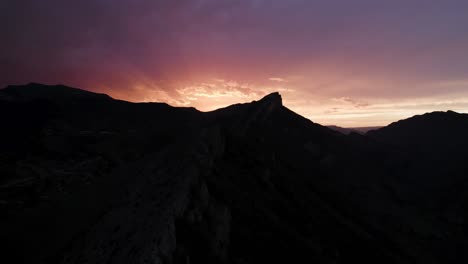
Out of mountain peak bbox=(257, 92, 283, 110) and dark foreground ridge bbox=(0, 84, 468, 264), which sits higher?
mountain peak bbox=(257, 92, 283, 110)

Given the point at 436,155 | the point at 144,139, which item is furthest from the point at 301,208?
the point at 436,155

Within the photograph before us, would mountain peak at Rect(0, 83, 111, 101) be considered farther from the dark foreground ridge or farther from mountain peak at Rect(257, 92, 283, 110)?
mountain peak at Rect(257, 92, 283, 110)

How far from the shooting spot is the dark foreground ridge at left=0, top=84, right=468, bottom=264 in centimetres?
794

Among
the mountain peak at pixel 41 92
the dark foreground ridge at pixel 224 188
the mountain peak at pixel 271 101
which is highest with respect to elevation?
the mountain peak at pixel 41 92

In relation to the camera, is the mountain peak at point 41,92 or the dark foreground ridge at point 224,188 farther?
the mountain peak at point 41,92

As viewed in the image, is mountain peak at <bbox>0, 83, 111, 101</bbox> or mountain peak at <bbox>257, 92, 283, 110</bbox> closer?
mountain peak at <bbox>257, 92, 283, 110</bbox>

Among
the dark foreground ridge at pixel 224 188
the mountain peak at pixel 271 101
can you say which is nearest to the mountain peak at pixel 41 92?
the dark foreground ridge at pixel 224 188

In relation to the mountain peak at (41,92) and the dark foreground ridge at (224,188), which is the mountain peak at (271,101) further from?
the mountain peak at (41,92)

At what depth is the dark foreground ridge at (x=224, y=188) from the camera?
26.0 feet

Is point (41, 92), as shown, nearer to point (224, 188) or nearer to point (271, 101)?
point (271, 101)

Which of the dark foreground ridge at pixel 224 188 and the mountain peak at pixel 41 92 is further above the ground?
the mountain peak at pixel 41 92

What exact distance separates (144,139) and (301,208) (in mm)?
29623

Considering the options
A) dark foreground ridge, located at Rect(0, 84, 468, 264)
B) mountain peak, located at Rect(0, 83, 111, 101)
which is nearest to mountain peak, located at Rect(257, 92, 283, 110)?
dark foreground ridge, located at Rect(0, 84, 468, 264)

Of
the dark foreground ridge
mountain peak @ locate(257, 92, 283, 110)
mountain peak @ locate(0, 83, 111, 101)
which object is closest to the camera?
the dark foreground ridge
